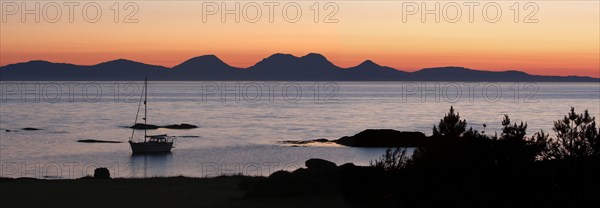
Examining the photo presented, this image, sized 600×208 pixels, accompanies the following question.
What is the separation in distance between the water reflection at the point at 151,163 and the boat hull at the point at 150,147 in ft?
1.90

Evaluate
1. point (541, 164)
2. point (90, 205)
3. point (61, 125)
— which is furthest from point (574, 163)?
point (61, 125)

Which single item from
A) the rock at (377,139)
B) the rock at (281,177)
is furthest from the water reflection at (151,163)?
the rock at (281,177)

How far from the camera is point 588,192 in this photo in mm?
18625

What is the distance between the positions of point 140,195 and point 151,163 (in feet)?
149

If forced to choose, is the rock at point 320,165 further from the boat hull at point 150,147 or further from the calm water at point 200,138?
the boat hull at point 150,147

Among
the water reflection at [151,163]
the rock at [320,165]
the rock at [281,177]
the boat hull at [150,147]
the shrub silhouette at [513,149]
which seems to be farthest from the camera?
the boat hull at [150,147]

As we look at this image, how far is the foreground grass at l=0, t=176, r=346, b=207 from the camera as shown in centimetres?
2545

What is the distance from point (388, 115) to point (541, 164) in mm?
126988

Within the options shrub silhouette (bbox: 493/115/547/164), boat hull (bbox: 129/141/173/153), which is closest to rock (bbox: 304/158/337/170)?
shrub silhouette (bbox: 493/115/547/164)

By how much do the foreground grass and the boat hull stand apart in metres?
44.8

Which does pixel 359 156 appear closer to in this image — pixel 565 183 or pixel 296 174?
pixel 296 174

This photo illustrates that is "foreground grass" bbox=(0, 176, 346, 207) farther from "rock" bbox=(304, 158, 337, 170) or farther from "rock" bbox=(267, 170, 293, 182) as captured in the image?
"rock" bbox=(304, 158, 337, 170)

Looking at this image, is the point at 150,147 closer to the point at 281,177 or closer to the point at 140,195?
the point at 140,195

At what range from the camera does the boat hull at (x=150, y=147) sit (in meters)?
79.1
